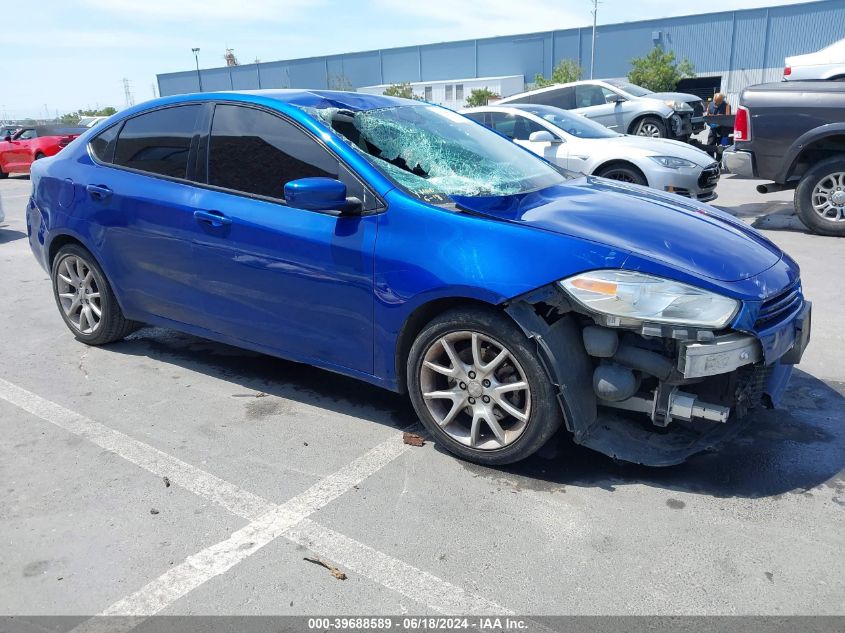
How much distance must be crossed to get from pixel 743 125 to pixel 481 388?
688 centimetres

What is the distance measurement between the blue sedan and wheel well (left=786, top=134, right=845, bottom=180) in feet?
17.0

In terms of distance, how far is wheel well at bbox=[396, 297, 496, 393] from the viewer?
336cm

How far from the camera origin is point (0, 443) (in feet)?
12.6

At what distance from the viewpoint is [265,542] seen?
2910 millimetres

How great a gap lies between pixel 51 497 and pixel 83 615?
0.95 meters

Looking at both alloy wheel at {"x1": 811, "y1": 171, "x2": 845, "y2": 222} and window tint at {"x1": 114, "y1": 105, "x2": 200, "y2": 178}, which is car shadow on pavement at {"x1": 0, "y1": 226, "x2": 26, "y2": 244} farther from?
alloy wheel at {"x1": 811, "y1": 171, "x2": 845, "y2": 222}

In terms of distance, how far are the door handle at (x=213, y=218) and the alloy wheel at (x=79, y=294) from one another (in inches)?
53.7

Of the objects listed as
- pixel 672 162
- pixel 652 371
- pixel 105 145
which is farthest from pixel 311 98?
pixel 672 162

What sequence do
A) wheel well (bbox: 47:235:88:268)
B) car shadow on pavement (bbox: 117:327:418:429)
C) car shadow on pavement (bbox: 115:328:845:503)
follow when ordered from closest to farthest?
car shadow on pavement (bbox: 115:328:845:503)
car shadow on pavement (bbox: 117:327:418:429)
wheel well (bbox: 47:235:88:268)

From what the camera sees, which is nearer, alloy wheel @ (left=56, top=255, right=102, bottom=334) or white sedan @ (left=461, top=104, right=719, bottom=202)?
alloy wheel @ (left=56, top=255, right=102, bottom=334)

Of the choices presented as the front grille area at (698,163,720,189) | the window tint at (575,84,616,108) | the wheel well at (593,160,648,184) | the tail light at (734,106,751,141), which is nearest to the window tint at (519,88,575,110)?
the window tint at (575,84,616,108)

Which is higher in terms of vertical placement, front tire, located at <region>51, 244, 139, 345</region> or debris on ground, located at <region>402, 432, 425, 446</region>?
front tire, located at <region>51, 244, 139, 345</region>

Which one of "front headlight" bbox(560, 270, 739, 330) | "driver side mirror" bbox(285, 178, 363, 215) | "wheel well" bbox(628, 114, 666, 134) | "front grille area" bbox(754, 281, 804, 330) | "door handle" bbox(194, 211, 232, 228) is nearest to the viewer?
"front headlight" bbox(560, 270, 739, 330)

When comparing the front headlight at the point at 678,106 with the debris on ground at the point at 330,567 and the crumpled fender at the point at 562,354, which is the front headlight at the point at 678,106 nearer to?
the crumpled fender at the point at 562,354
